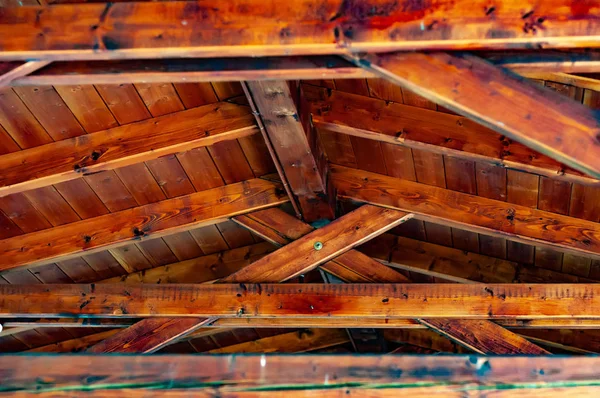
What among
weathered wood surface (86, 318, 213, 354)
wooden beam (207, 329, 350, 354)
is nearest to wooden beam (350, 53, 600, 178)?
weathered wood surface (86, 318, 213, 354)

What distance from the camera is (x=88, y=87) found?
9.16 feet

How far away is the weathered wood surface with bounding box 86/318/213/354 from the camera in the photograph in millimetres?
3207

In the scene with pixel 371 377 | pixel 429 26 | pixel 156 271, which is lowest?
pixel 156 271

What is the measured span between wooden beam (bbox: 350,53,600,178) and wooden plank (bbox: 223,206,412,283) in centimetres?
150

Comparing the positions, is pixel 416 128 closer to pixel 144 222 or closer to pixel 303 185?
pixel 303 185

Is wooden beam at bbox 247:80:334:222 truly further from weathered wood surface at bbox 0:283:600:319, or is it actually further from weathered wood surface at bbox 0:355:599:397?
weathered wood surface at bbox 0:355:599:397

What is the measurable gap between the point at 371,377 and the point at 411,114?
1.60 m

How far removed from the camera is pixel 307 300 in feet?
10.5

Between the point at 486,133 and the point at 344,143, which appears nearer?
the point at 486,133

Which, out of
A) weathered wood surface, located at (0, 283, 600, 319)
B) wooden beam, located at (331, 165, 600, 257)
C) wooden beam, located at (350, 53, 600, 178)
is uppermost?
wooden beam, located at (350, 53, 600, 178)

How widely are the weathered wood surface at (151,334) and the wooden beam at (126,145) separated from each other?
31.4 inches

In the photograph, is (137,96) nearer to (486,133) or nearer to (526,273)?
(486,133)

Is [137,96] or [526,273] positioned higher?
[137,96]

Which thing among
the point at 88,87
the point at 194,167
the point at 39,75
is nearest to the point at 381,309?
the point at 194,167
